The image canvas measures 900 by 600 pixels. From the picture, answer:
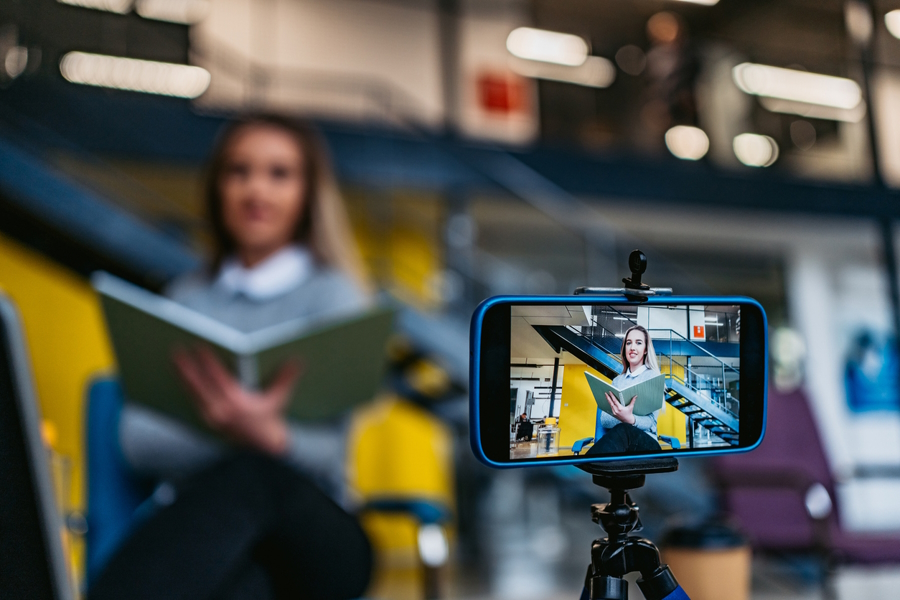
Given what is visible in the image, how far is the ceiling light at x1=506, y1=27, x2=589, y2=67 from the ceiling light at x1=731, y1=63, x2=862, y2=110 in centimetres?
168

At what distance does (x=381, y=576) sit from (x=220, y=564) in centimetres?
363

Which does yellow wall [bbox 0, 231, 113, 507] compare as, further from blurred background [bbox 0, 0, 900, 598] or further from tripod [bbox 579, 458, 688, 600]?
tripod [bbox 579, 458, 688, 600]

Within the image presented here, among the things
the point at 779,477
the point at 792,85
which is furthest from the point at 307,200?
the point at 792,85

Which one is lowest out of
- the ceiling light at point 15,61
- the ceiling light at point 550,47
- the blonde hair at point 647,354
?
the blonde hair at point 647,354

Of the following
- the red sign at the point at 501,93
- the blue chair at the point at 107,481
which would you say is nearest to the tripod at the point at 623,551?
the blue chair at the point at 107,481

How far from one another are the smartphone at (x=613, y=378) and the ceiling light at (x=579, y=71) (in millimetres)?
7671

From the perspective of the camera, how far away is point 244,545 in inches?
34.6

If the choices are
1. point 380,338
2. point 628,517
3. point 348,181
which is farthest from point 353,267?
point 348,181

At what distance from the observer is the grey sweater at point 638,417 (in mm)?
488

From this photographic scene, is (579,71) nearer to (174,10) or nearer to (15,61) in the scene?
(174,10)

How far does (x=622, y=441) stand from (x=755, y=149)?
300 inches

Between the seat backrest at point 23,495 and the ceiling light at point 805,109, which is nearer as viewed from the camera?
the seat backrest at point 23,495

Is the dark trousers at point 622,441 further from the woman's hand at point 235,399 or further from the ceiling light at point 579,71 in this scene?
the ceiling light at point 579,71

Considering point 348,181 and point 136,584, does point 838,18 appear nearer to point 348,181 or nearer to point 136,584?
point 348,181
